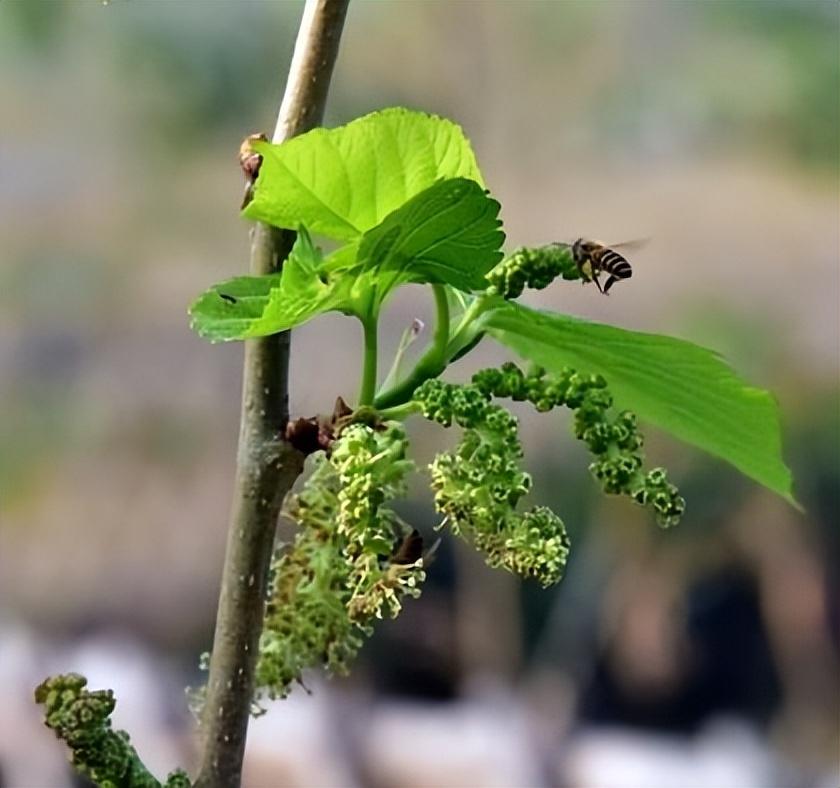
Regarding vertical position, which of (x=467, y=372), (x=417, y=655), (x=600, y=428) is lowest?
(x=417, y=655)

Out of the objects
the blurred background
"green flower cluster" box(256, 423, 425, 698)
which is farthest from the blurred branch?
the blurred background

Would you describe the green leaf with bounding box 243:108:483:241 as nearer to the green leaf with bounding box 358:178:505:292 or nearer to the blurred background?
the green leaf with bounding box 358:178:505:292

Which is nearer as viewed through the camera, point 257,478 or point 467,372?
point 257,478

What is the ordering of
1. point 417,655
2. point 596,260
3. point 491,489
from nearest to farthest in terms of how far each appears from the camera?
point 491,489, point 596,260, point 417,655

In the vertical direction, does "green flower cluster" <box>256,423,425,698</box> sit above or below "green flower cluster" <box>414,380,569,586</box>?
below

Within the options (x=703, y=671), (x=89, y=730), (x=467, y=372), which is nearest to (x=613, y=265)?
(x=89, y=730)

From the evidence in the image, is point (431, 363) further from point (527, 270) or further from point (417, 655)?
point (417, 655)

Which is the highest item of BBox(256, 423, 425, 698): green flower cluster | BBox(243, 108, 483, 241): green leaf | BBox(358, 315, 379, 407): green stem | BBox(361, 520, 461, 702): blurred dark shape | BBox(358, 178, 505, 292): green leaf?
BBox(243, 108, 483, 241): green leaf
